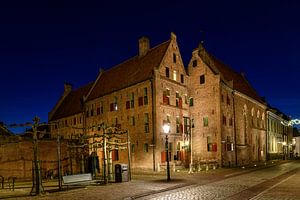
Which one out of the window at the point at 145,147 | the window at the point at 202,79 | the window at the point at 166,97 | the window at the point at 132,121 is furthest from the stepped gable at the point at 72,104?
the window at the point at 202,79

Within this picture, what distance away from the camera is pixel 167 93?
1340 inches

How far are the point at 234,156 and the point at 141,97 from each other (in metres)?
14.4

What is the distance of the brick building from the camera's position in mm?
33062

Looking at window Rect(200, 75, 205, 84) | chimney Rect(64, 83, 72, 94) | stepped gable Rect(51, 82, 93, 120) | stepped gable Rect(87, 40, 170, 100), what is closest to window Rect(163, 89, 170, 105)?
stepped gable Rect(87, 40, 170, 100)

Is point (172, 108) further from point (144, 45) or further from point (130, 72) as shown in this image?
point (144, 45)

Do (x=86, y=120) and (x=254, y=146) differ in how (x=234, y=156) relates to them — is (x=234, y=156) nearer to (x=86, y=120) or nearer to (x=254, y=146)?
(x=254, y=146)

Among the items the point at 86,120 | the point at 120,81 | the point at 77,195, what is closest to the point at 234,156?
the point at 120,81

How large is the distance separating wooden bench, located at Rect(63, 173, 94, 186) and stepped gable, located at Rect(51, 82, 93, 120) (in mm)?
26846

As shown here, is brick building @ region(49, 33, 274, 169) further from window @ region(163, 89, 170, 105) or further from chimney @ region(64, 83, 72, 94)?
chimney @ region(64, 83, 72, 94)

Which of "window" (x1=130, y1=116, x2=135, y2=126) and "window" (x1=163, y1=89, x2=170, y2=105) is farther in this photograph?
"window" (x1=130, y1=116, x2=135, y2=126)

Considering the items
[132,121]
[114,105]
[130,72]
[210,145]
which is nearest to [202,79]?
[210,145]

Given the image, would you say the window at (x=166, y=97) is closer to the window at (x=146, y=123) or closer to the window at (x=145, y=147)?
the window at (x=146, y=123)

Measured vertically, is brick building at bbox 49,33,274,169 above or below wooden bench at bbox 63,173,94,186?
above

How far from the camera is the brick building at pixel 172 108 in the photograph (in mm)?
33062
